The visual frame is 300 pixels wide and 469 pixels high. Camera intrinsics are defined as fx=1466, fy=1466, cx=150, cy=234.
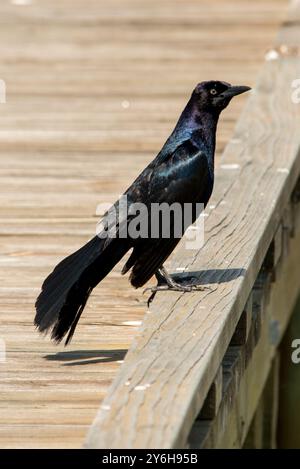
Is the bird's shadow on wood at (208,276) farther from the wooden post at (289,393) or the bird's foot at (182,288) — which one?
the wooden post at (289,393)

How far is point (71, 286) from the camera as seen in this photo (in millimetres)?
4242

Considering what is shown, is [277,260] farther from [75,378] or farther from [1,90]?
[1,90]

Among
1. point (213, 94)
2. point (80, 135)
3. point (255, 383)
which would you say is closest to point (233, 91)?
point (213, 94)

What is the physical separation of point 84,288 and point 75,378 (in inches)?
10.7

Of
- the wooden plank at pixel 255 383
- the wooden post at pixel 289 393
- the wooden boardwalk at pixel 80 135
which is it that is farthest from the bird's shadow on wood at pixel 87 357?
the wooden post at pixel 289 393

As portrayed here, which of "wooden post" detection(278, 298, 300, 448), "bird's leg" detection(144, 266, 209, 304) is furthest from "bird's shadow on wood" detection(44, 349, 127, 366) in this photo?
"wooden post" detection(278, 298, 300, 448)

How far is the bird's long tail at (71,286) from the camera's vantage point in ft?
13.8

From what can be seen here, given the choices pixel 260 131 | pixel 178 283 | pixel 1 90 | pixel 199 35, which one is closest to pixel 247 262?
pixel 178 283

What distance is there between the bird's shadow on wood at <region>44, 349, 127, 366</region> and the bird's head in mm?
939

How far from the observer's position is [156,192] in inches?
180

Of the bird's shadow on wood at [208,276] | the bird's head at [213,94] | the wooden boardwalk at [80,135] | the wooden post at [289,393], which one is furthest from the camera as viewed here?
the wooden post at [289,393]

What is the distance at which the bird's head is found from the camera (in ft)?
16.0

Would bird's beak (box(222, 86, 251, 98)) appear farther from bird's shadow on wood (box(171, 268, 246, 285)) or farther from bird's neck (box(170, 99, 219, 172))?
bird's shadow on wood (box(171, 268, 246, 285))

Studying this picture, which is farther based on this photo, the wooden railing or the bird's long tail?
the bird's long tail
